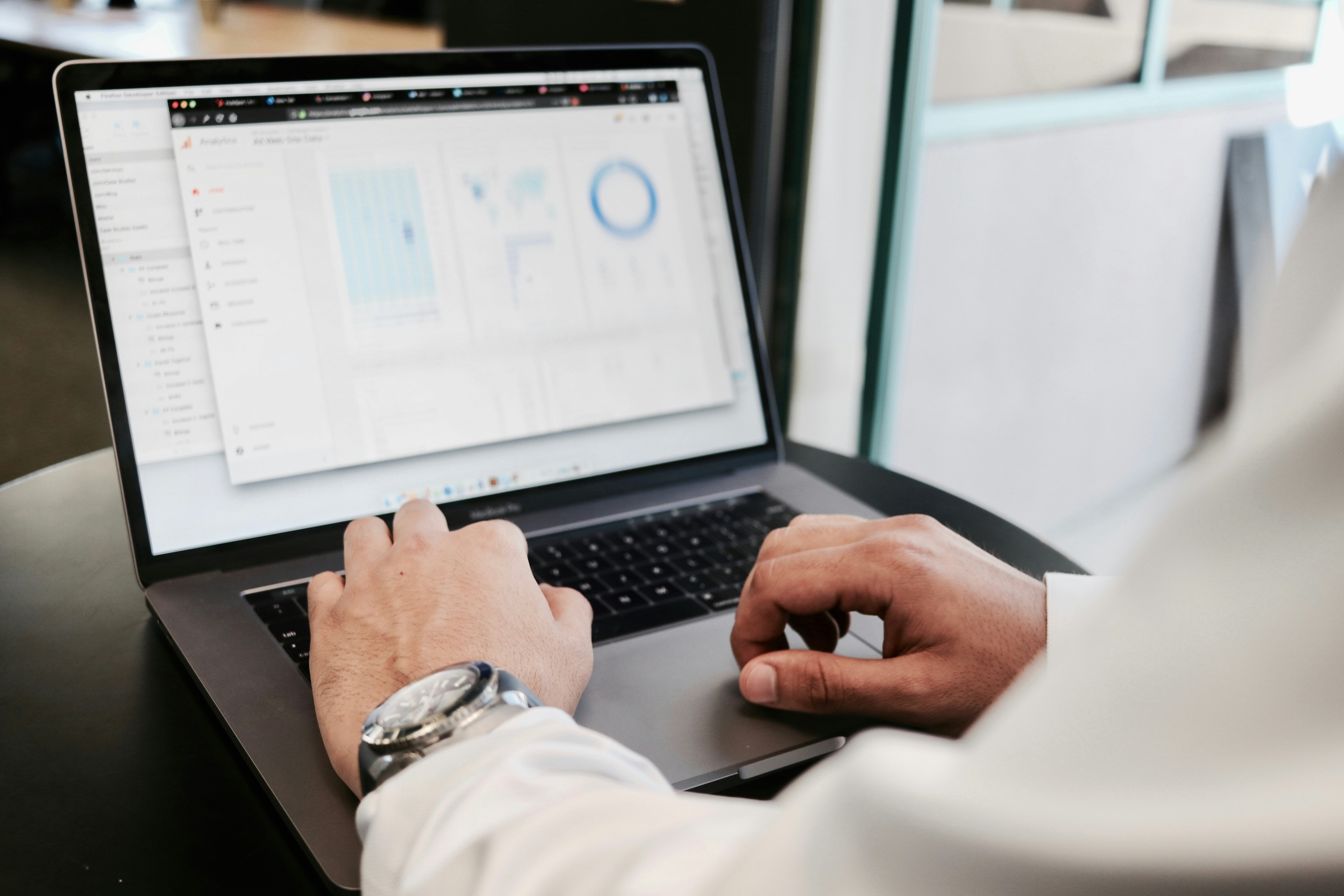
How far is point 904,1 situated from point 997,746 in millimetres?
1517

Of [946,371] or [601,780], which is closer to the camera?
[601,780]

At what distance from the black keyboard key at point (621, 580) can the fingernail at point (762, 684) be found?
0.18 metres

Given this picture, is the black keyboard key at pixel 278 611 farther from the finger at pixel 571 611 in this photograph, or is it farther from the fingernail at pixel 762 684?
the fingernail at pixel 762 684

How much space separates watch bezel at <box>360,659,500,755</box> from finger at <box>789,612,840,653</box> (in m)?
0.23

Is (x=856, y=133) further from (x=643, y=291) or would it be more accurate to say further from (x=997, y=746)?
(x=997, y=746)

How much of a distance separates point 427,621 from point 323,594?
0.10 meters

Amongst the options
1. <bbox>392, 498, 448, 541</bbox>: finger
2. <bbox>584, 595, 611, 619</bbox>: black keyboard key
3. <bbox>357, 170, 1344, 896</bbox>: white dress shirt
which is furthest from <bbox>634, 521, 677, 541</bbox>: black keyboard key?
<bbox>357, 170, 1344, 896</bbox>: white dress shirt

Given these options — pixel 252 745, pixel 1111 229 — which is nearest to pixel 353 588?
pixel 252 745

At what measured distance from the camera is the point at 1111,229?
71.9 inches

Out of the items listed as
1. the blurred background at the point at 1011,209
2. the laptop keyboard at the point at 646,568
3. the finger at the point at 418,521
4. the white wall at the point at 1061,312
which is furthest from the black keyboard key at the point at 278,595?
the white wall at the point at 1061,312

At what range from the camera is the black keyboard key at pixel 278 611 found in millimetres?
690

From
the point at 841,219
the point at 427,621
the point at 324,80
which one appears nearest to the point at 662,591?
the point at 427,621

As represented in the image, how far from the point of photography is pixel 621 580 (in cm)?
76

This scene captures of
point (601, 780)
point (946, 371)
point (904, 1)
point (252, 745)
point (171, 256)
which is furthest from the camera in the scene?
point (946, 371)
